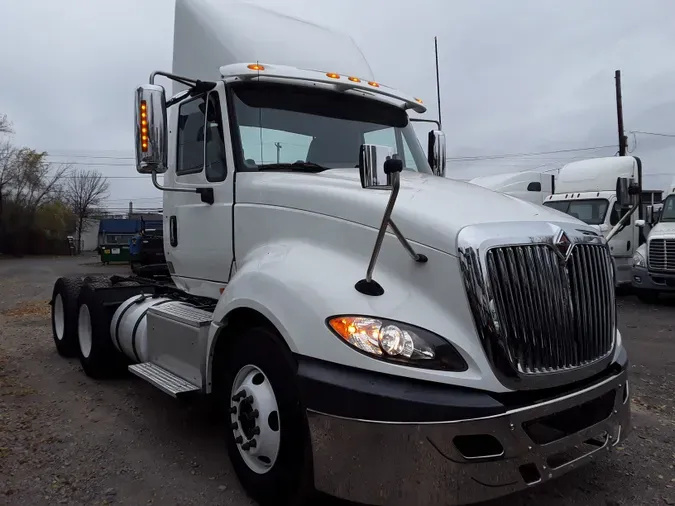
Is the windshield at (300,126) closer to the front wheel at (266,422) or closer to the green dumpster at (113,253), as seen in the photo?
the front wheel at (266,422)

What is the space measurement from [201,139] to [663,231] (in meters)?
11.1

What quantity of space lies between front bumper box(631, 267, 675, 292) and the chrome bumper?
34.5 ft

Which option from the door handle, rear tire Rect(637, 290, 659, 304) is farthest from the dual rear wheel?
rear tire Rect(637, 290, 659, 304)

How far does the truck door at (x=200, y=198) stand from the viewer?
4.25m

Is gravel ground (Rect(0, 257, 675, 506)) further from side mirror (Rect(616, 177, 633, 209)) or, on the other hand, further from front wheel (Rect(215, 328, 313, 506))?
side mirror (Rect(616, 177, 633, 209))

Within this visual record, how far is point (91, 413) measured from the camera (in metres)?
5.13

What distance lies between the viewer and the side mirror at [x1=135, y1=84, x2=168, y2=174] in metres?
3.86

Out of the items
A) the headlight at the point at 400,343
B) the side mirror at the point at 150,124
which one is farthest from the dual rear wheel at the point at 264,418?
the side mirror at the point at 150,124

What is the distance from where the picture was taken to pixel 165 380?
13.8 feet

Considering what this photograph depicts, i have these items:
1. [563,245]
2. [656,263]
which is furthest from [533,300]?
[656,263]

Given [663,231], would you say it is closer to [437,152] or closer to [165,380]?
[437,152]

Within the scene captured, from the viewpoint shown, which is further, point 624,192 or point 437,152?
point 437,152

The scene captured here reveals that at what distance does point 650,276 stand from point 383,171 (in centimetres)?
1120

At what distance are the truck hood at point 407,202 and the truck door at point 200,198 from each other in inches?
11.6
